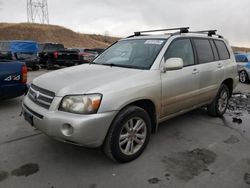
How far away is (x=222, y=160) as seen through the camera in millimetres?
3725

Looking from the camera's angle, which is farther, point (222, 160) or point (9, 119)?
point (9, 119)

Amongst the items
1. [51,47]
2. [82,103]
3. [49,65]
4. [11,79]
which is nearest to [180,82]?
[82,103]

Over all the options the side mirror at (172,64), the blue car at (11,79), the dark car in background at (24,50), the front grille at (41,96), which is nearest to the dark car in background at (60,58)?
the dark car in background at (24,50)

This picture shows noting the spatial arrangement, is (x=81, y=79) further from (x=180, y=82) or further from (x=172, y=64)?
(x=180, y=82)

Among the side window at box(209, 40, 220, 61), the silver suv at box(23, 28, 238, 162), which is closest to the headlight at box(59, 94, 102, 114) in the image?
the silver suv at box(23, 28, 238, 162)

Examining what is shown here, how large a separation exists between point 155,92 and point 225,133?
1.93 meters

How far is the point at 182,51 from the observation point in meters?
4.52

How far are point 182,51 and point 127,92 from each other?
5.51ft

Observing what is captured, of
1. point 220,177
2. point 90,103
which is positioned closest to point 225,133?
point 220,177

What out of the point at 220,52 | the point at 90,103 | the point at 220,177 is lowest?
the point at 220,177

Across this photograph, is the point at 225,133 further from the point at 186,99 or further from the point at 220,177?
the point at 220,177

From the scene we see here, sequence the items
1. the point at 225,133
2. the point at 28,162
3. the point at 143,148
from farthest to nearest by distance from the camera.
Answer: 1. the point at 225,133
2. the point at 143,148
3. the point at 28,162

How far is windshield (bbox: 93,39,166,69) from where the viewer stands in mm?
4035

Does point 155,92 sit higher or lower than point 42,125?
higher
